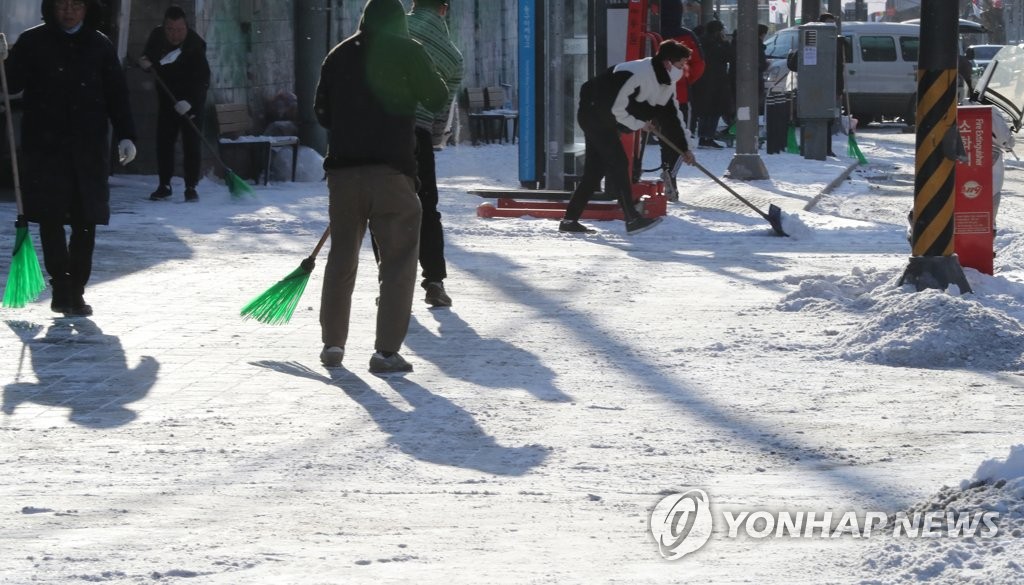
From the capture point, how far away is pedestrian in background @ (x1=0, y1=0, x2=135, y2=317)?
8.70 metres

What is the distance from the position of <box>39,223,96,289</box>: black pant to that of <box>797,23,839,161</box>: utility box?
14191 mm

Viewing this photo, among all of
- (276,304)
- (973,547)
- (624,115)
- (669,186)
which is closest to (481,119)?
(669,186)

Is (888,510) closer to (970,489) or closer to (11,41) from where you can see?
(970,489)

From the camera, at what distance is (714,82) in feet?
79.0

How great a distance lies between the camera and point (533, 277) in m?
10.6

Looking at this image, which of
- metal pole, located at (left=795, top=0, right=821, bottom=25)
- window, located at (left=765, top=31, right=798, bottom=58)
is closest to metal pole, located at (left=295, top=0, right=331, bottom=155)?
metal pole, located at (left=795, top=0, right=821, bottom=25)

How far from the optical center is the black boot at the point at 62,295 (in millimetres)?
8836

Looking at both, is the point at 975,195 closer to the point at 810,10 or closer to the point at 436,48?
the point at 436,48

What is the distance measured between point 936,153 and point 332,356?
3.54 meters

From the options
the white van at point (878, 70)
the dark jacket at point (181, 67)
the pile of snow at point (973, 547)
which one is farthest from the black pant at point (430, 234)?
the white van at point (878, 70)

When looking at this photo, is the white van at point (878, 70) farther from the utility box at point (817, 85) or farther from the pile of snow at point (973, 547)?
the pile of snow at point (973, 547)

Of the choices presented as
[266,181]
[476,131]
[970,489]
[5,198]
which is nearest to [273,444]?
[970,489]

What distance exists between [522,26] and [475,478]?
11.0 m

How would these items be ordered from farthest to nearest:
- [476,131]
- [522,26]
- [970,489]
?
[476,131] < [522,26] < [970,489]
